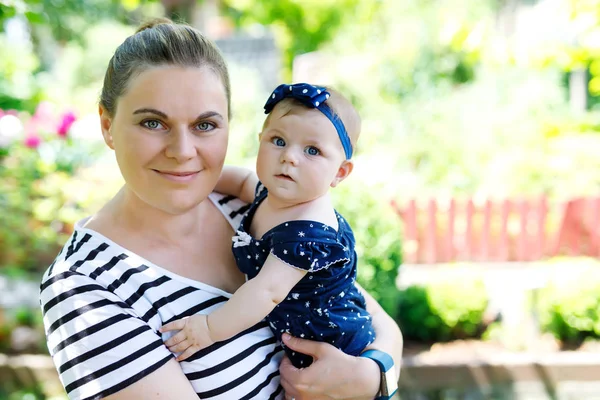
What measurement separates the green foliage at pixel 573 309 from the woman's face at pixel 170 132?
4.05m

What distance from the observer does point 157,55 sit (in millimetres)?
1464

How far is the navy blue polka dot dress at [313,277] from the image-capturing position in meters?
1.49

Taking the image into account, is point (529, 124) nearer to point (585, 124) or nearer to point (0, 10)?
point (585, 124)

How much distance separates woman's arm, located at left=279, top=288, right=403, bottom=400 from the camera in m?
1.58

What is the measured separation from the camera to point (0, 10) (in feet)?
7.13

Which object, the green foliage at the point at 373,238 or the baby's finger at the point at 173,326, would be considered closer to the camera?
the baby's finger at the point at 173,326

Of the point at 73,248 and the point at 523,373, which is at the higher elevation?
the point at 73,248

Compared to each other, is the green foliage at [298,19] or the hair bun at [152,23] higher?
the green foliage at [298,19]

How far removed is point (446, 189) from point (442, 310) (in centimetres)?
416

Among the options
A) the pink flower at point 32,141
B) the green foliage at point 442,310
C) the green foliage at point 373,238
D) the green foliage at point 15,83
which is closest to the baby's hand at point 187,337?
the green foliage at point 15,83

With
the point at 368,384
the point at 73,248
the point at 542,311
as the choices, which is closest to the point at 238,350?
the point at 368,384

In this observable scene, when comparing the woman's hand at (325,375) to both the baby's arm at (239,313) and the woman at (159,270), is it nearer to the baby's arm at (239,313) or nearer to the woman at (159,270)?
the woman at (159,270)

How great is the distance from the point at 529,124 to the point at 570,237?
277cm

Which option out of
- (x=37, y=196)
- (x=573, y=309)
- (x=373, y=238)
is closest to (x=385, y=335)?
(x=373, y=238)
